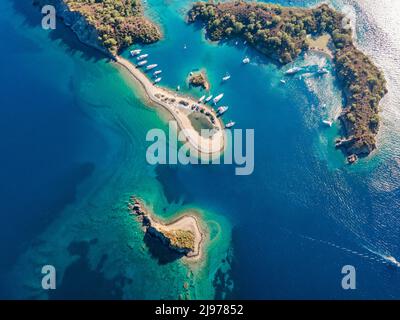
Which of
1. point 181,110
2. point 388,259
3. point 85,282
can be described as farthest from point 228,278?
point 181,110

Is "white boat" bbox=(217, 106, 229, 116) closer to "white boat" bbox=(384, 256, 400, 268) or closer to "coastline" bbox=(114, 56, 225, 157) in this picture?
"coastline" bbox=(114, 56, 225, 157)

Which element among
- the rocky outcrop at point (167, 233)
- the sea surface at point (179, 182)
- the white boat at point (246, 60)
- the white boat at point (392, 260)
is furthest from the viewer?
the white boat at point (246, 60)

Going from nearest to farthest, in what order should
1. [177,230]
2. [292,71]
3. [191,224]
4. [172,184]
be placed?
[177,230] → [191,224] → [172,184] → [292,71]

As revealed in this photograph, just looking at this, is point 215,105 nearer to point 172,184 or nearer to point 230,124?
point 230,124

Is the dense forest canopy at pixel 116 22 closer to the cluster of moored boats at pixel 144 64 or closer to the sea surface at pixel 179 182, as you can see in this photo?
the sea surface at pixel 179 182

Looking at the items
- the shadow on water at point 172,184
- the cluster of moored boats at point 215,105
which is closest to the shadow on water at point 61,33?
the cluster of moored boats at point 215,105
